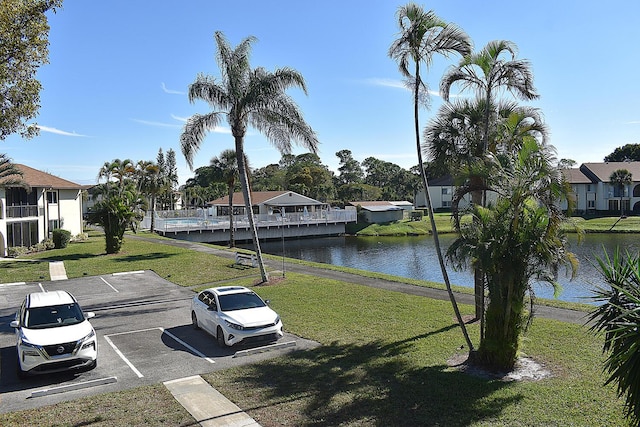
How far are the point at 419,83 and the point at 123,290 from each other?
54.1ft

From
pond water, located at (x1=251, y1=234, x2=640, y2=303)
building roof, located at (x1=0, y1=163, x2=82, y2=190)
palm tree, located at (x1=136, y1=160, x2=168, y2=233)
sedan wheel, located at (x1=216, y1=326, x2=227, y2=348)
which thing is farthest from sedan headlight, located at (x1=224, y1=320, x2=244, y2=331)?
palm tree, located at (x1=136, y1=160, x2=168, y2=233)

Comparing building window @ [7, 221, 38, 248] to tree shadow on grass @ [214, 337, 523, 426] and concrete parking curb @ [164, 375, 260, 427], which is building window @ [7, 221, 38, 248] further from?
tree shadow on grass @ [214, 337, 523, 426]

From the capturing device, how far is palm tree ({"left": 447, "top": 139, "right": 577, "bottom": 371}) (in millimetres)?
10633

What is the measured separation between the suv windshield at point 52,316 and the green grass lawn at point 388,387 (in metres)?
2.98

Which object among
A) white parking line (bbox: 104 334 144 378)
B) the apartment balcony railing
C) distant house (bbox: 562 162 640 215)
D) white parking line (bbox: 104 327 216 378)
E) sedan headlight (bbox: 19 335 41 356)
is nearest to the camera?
sedan headlight (bbox: 19 335 41 356)

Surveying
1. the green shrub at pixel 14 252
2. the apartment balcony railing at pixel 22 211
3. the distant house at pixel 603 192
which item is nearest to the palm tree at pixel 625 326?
the green shrub at pixel 14 252

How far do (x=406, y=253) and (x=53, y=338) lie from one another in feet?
118

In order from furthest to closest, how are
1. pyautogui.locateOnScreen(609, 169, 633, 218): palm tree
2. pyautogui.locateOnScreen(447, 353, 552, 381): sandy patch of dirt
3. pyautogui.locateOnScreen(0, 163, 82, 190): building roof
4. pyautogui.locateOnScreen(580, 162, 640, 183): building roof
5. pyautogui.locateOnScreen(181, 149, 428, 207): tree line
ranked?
pyautogui.locateOnScreen(181, 149, 428, 207): tree line < pyautogui.locateOnScreen(580, 162, 640, 183): building roof < pyautogui.locateOnScreen(609, 169, 633, 218): palm tree < pyautogui.locateOnScreen(0, 163, 82, 190): building roof < pyautogui.locateOnScreen(447, 353, 552, 381): sandy patch of dirt

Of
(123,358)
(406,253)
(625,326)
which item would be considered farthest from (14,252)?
(625,326)

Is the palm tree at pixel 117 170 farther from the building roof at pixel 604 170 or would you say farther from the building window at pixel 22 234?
the building roof at pixel 604 170

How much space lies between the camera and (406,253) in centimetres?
4444

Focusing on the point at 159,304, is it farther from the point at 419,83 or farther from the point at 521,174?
the point at 521,174

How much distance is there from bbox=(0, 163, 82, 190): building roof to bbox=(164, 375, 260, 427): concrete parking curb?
32277 mm

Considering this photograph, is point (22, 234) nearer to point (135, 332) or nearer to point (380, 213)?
point (135, 332)
